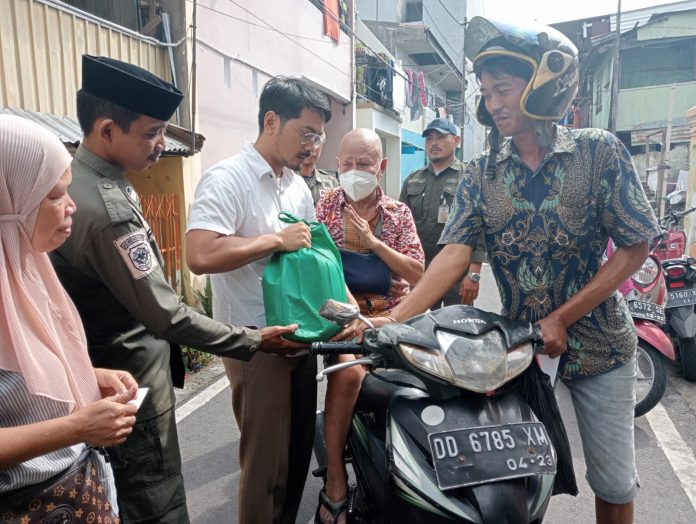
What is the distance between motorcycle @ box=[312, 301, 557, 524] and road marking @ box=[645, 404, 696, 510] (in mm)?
1962

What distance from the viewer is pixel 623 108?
65.4ft

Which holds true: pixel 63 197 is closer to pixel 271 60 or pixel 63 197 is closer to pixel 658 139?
pixel 271 60

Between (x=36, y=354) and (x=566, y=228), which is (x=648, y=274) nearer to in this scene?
(x=566, y=228)

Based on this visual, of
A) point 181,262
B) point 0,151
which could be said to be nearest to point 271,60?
point 181,262

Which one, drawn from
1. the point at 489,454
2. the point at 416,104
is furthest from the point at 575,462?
the point at 416,104

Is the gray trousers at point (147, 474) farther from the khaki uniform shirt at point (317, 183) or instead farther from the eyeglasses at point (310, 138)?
the khaki uniform shirt at point (317, 183)

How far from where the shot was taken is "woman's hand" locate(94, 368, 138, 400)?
1.45 metres

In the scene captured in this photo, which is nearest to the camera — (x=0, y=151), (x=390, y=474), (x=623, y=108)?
(x=0, y=151)

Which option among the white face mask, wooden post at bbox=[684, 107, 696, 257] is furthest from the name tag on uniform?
wooden post at bbox=[684, 107, 696, 257]

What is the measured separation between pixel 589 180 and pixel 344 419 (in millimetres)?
1244

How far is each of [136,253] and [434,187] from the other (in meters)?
3.52

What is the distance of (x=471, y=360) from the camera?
1468mm

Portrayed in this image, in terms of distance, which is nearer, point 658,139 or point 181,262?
point 181,262

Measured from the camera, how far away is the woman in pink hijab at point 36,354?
115 cm
